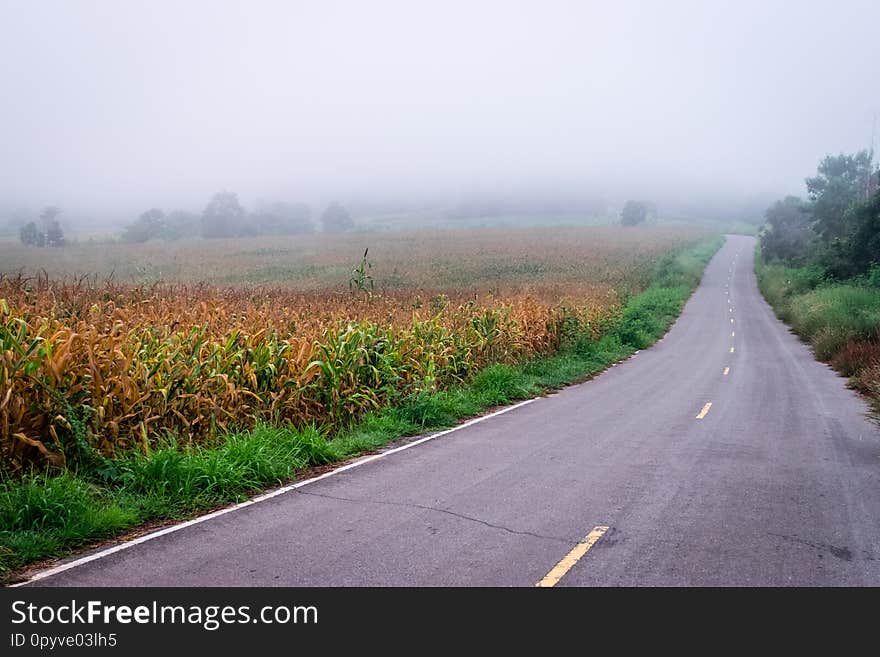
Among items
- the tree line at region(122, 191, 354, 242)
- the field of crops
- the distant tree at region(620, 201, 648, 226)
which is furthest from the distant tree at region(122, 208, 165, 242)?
the distant tree at region(620, 201, 648, 226)

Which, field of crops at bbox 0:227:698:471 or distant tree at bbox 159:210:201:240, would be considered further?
distant tree at bbox 159:210:201:240

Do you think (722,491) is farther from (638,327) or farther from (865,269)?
(865,269)

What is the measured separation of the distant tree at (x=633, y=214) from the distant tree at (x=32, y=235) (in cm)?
12995

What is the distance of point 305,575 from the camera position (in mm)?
4809

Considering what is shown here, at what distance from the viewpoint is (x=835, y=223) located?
52281 mm

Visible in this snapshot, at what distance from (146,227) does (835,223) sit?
77.8m

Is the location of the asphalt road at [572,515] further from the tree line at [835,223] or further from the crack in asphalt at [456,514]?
the tree line at [835,223]

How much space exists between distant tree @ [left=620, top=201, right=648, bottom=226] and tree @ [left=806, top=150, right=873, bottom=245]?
72955 mm

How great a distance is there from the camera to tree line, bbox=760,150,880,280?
34469mm

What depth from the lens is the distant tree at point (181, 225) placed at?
9376 centimetres

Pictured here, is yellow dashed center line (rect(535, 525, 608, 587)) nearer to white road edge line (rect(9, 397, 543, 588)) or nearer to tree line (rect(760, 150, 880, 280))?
white road edge line (rect(9, 397, 543, 588))

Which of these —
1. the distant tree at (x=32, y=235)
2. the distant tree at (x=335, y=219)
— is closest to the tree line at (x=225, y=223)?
the distant tree at (x=335, y=219)

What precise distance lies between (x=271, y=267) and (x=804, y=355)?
116 feet
